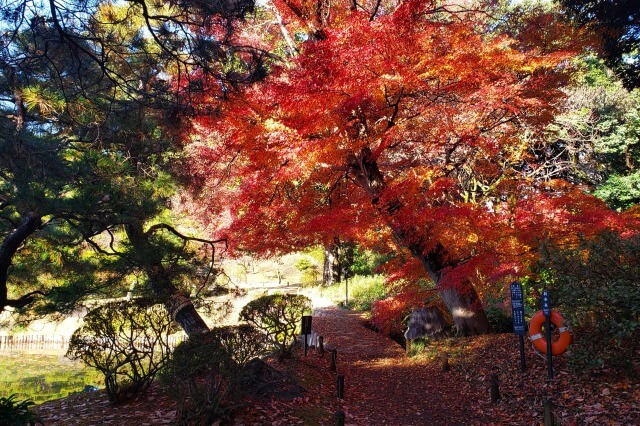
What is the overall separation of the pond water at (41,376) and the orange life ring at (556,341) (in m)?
11.5

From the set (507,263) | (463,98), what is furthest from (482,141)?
(507,263)

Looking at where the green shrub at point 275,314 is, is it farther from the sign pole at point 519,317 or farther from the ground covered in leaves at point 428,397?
the sign pole at point 519,317

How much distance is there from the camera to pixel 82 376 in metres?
15.0

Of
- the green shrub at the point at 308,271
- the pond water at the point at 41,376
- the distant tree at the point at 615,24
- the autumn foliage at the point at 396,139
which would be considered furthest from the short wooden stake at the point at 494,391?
the green shrub at the point at 308,271

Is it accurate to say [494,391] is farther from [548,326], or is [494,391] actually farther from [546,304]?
[546,304]

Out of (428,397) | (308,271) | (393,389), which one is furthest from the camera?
(308,271)

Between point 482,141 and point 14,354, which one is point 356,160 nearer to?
point 482,141

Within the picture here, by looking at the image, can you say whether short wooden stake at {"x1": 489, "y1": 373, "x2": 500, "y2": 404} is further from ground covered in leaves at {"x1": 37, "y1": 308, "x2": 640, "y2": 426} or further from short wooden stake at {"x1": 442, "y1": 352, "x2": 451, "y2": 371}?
short wooden stake at {"x1": 442, "y1": 352, "x2": 451, "y2": 371}

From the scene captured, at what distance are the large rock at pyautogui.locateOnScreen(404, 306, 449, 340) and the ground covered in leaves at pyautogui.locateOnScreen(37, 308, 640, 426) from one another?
867 mm

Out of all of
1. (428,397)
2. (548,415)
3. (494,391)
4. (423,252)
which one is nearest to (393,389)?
(428,397)

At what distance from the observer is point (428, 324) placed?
11633 millimetres

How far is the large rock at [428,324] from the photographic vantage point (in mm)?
11461

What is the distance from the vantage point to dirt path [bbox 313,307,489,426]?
6.86 m

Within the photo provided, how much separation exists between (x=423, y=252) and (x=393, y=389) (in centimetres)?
287
